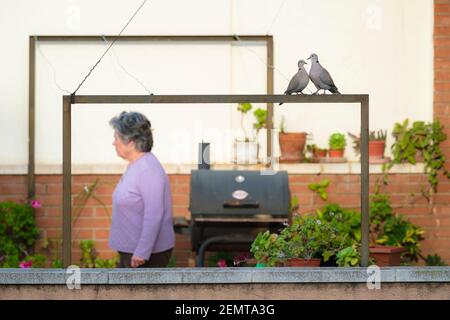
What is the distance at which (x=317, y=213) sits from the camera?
7.26 metres

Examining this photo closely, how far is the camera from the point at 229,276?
164 inches

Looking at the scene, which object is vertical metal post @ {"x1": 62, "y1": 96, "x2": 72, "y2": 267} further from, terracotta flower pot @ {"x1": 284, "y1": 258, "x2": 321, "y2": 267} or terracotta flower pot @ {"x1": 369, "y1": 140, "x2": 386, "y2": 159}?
terracotta flower pot @ {"x1": 369, "y1": 140, "x2": 386, "y2": 159}

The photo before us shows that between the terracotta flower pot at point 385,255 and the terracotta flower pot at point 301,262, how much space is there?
189 centimetres

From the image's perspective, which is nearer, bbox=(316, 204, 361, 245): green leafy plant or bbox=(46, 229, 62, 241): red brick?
bbox=(316, 204, 361, 245): green leafy plant

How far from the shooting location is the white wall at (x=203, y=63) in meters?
7.35

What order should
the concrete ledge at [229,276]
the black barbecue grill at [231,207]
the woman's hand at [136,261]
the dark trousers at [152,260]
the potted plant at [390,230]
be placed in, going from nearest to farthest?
the concrete ledge at [229,276], the woman's hand at [136,261], the dark trousers at [152,260], the black barbecue grill at [231,207], the potted plant at [390,230]

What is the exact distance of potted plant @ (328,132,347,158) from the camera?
736cm

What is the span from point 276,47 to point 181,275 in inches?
137

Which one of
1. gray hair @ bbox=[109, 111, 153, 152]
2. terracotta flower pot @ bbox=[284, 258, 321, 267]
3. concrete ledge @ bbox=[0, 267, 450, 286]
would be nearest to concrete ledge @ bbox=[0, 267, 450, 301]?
concrete ledge @ bbox=[0, 267, 450, 286]

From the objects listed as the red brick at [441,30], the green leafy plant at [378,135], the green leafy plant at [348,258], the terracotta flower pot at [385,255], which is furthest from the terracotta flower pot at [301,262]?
the red brick at [441,30]

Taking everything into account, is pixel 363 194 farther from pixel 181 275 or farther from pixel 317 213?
pixel 317 213

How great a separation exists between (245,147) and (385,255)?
1340 mm

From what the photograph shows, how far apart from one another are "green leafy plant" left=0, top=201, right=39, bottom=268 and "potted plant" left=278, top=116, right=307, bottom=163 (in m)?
1.79

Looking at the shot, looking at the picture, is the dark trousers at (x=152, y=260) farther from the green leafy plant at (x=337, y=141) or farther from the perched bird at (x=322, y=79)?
the green leafy plant at (x=337, y=141)
